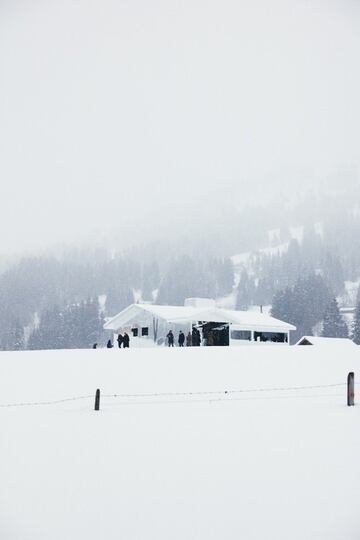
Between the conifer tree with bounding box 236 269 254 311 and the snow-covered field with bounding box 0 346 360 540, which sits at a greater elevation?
the conifer tree with bounding box 236 269 254 311

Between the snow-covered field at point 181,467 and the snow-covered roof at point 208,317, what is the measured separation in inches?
743

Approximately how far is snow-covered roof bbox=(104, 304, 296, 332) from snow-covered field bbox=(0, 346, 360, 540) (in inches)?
743

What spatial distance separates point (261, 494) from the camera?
26.4 feet

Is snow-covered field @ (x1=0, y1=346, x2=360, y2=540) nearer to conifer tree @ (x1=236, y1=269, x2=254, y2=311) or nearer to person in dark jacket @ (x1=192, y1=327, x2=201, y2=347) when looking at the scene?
person in dark jacket @ (x1=192, y1=327, x2=201, y2=347)

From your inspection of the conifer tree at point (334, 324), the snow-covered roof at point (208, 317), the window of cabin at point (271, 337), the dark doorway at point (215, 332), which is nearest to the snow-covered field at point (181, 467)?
the snow-covered roof at point (208, 317)

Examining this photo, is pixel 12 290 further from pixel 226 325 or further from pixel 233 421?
pixel 233 421

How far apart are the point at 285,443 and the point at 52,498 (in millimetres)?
5229

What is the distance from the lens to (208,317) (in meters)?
38.4

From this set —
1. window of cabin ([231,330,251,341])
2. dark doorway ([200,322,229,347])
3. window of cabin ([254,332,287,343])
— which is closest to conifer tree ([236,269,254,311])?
window of cabin ([254,332,287,343])

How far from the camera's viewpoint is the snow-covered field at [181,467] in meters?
7.24

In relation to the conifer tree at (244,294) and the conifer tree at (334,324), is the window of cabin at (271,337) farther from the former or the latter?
the conifer tree at (244,294)

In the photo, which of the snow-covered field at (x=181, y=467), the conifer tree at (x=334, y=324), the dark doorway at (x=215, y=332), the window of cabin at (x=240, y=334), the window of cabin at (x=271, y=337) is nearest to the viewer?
the snow-covered field at (x=181, y=467)

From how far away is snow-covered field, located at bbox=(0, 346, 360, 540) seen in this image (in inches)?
285

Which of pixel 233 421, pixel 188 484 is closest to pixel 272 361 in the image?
pixel 233 421
